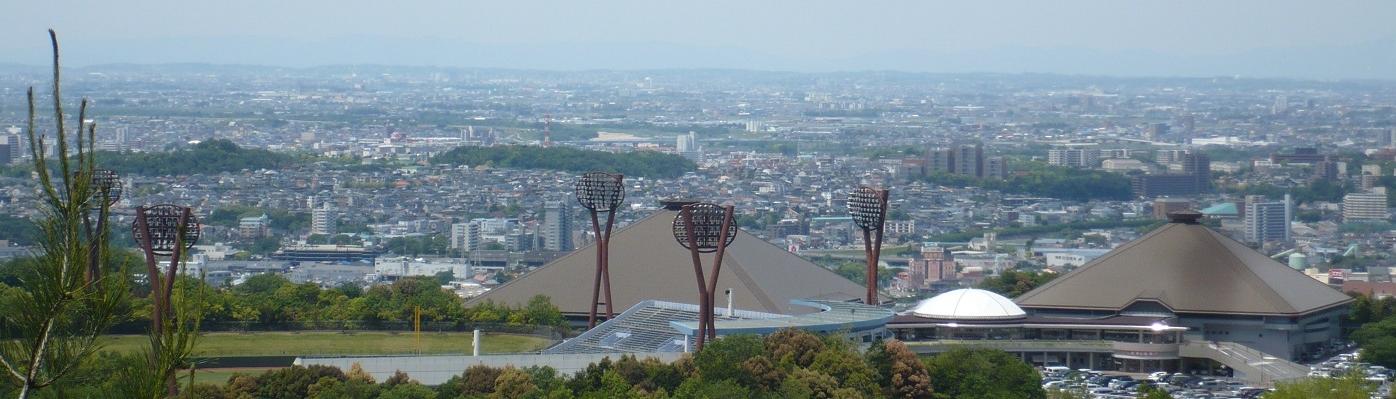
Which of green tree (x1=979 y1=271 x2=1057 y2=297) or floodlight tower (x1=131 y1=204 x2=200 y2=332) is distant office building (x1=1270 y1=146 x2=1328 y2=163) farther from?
floodlight tower (x1=131 y1=204 x2=200 y2=332)

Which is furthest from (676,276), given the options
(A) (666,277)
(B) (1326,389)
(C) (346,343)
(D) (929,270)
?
(D) (929,270)

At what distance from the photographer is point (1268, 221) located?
10575cm

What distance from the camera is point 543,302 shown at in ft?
149

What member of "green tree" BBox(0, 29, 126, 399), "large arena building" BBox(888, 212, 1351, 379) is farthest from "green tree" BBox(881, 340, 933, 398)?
"green tree" BBox(0, 29, 126, 399)

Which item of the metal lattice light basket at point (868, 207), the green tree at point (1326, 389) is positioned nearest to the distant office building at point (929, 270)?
the metal lattice light basket at point (868, 207)

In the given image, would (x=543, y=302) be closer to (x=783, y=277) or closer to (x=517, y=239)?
(x=783, y=277)

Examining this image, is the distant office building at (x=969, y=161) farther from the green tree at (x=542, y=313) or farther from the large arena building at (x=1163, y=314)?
the green tree at (x=542, y=313)

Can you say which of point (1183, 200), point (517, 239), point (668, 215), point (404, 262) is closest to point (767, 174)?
point (1183, 200)

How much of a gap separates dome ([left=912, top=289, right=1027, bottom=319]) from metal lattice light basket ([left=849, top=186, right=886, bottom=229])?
2.77 metres

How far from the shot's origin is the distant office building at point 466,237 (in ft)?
327

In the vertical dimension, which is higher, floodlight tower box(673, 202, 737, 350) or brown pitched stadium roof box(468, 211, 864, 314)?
floodlight tower box(673, 202, 737, 350)

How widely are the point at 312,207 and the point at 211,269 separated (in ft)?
122

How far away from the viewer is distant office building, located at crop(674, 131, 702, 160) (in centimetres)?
16316

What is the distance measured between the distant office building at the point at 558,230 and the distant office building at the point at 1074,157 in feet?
199
